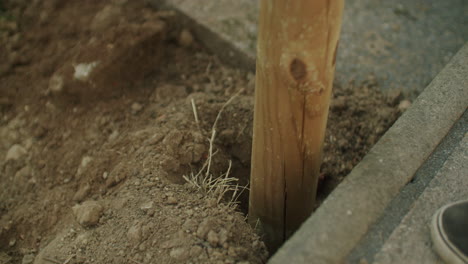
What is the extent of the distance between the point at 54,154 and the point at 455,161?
6.00ft

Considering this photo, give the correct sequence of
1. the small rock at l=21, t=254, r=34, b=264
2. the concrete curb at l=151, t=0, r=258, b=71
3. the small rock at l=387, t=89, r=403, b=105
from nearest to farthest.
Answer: the small rock at l=21, t=254, r=34, b=264 → the small rock at l=387, t=89, r=403, b=105 → the concrete curb at l=151, t=0, r=258, b=71

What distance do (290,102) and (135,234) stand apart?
0.70 metres

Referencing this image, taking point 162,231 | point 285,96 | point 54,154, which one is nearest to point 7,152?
point 54,154

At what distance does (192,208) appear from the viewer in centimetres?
174

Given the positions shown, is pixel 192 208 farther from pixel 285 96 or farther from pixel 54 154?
pixel 54 154

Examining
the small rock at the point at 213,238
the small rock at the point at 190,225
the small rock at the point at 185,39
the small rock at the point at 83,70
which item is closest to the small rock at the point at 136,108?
the small rock at the point at 83,70

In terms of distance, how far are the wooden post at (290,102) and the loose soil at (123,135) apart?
Result: 18 centimetres

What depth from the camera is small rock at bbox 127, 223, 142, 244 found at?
5.47 feet

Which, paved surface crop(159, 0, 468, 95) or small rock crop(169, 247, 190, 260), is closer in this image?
small rock crop(169, 247, 190, 260)

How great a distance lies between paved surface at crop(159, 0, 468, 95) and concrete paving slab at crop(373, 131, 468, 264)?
0.90 metres

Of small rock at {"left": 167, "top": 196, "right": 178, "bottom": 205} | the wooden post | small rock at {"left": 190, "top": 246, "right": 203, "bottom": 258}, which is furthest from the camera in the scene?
small rock at {"left": 167, "top": 196, "right": 178, "bottom": 205}

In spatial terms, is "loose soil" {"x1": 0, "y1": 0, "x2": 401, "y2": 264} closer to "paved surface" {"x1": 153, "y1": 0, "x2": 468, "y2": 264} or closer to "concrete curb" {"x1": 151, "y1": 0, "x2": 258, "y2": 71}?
"concrete curb" {"x1": 151, "y1": 0, "x2": 258, "y2": 71}

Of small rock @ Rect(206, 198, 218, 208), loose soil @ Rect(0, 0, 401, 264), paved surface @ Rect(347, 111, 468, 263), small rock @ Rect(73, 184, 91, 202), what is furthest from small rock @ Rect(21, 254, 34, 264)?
paved surface @ Rect(347, 111, 468, 263)

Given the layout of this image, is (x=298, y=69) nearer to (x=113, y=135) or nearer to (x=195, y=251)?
(x=195, y=251)
